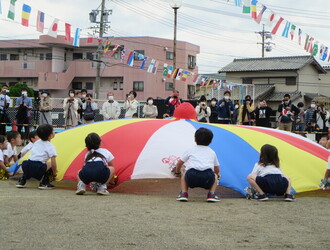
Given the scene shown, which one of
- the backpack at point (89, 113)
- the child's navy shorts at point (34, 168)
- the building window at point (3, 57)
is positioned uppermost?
the building window at point (3, 57)

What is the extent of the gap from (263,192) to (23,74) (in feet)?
116

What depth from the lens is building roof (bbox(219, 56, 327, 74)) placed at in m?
35.4

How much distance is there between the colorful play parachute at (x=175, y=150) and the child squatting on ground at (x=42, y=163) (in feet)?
0.81

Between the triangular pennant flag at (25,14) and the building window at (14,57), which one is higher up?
the building window at (14,57)

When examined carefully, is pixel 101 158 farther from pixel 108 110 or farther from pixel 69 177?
pixel 108 110

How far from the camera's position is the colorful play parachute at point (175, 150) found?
6.51 metres

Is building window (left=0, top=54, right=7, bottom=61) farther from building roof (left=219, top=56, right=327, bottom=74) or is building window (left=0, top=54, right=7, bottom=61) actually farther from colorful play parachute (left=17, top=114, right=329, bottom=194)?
colorful play parachute (left=17, top=114, right=329, bottom=194)

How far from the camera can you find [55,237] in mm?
3793

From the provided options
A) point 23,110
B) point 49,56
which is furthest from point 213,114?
point 49,56

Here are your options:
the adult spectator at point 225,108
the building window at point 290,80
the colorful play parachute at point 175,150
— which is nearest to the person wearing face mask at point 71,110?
the adult spectator at point 225,108

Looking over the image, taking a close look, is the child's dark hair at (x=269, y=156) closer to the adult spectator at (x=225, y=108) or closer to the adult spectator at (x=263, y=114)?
the adult spectator at (x=225, y=108)

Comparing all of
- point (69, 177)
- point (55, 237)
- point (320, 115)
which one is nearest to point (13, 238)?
point (55, 237)

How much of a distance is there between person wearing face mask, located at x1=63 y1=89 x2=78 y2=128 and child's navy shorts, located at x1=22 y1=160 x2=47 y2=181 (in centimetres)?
659

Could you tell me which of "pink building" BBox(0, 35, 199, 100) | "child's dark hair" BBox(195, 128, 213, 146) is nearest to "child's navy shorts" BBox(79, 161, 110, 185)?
"child's dark hair" BBox(195, 128, 213, 146)
